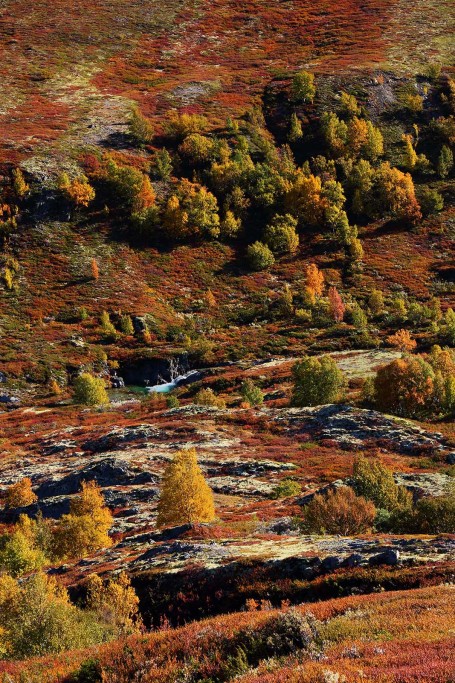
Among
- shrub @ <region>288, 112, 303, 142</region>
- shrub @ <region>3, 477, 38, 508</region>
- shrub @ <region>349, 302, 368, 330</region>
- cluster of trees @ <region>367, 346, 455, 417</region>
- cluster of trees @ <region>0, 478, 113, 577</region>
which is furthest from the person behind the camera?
shrub @ <region>288, 112, 303, 142</region>

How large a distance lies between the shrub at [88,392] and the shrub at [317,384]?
32075mm

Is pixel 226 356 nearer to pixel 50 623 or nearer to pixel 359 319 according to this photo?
pixel 359 319

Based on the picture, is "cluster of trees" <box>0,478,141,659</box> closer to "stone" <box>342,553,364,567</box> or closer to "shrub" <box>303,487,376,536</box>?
"stone" <box>342,553,364,567</box>

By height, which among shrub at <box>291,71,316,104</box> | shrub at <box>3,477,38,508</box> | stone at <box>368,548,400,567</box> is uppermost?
shrub at <box>291,71,316,104</box>

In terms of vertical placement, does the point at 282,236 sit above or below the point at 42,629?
above

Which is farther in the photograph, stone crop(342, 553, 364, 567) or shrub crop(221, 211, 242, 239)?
shrub crop(221, 211, 242, 239)

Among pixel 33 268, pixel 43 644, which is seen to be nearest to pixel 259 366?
pixel 33 268

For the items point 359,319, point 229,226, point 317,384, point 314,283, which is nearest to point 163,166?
point 229,226

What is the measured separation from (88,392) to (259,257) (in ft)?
181

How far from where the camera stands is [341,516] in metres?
27.5

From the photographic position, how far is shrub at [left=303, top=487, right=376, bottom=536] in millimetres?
27483

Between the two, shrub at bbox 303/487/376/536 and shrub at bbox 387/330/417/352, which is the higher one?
shrub at bbox 303/487/376/536

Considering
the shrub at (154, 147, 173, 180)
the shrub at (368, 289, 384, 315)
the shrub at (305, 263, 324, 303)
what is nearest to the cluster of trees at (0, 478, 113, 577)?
the shrub at (305, 263, 324, 303)

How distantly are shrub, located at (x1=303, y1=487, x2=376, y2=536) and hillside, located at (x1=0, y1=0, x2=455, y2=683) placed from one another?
11 centimetres
